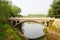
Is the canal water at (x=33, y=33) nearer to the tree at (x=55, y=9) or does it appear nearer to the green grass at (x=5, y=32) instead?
the tree at (x=55, y=9)

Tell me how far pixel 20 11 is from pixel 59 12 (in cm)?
2144

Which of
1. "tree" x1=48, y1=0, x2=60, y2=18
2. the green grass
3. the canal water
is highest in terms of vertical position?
the green grass

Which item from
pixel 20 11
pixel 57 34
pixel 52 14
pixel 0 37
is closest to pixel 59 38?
pixel 57 34

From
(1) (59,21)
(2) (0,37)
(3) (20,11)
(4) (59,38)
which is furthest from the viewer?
(3) (20,11)

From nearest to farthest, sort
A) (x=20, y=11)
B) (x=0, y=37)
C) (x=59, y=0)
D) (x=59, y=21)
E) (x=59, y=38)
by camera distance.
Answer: (x=0, y=37) → (x=59, y=38) → (x=59, y=21) → (x=59, y=0) → (x=20, y=11)

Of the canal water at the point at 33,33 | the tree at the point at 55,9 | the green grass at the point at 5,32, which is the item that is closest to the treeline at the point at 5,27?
the green grass at the point at 5,32

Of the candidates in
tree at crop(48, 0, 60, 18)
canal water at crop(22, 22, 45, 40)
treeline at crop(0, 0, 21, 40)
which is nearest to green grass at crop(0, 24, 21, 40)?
treeline at crop(0, 0, 21, 40)

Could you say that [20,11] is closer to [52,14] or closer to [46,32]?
[52,14]

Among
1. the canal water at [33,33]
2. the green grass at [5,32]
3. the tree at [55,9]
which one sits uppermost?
the green grass at [5,32]

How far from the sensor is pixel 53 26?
50.4 metres

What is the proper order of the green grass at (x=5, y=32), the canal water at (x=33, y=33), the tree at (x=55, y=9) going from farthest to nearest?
the tree at (x=55, y=9)
the canal water at (x=33, y=33)
the green grass at (x=5, y=32)

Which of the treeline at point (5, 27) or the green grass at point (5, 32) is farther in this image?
the treeline at point (5, 27)

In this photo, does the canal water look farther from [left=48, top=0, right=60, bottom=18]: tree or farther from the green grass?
the green grass

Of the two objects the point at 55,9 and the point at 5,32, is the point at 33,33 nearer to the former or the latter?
A: the point at 55,9
